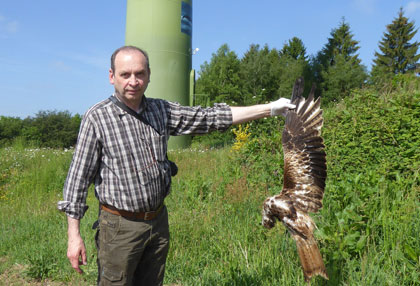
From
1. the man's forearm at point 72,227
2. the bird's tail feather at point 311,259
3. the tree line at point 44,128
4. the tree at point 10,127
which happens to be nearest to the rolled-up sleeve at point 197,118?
the man's forearm at point 72,227

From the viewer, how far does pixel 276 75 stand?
2797cm

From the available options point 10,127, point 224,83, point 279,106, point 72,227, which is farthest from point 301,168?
point 224,83

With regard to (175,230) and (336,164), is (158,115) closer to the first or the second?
(175,230)

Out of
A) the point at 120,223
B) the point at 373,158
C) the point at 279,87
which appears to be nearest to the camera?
the point at 120,223

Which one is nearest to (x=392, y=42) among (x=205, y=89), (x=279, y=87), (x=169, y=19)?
(x=279, y=87)

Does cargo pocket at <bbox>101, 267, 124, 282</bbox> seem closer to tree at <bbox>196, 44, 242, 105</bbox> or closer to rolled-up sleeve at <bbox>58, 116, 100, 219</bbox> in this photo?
rolled-up sleeve at <bbox>58, 116, 100, 219</bbox>

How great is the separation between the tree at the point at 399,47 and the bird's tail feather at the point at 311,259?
4536cm

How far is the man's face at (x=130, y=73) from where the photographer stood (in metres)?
1.94

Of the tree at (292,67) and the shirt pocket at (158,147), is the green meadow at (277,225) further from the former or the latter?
the tree at (292,67)

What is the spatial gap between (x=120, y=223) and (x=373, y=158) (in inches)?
149

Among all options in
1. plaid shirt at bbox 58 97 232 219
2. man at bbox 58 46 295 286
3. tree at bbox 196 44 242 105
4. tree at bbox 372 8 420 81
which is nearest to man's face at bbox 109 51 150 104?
man at bbox 58 46 295 286

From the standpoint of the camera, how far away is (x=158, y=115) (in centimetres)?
221

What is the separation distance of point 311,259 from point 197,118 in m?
1.25

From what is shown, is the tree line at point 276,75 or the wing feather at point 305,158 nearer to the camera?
the wing feather at point 305,158
